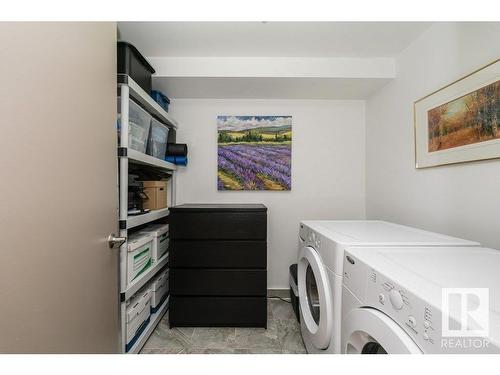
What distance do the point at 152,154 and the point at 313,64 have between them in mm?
1447

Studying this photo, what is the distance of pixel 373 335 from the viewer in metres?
0.61

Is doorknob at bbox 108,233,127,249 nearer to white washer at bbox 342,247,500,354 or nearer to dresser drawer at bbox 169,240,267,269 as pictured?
dresser drawer at bbox 169,240,267,269

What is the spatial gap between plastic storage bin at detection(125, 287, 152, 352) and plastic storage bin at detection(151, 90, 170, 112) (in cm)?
149

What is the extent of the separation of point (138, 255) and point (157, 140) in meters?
0.88

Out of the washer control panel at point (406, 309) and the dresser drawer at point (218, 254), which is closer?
the washer control panel at point (406, 309)

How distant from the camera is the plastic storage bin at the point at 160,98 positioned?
1.82 meters

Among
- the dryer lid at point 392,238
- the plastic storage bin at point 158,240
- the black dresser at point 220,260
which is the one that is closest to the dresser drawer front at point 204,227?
the black dresser at point 220,260

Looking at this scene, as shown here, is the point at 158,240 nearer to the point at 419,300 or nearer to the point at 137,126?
the point at 137,126

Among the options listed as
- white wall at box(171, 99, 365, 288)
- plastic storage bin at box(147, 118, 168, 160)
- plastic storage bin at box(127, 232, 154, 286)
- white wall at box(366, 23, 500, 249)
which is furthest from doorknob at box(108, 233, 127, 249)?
white wall at box(366, 23, 500, 249)

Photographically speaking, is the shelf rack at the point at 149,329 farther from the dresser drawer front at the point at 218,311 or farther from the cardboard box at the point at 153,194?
the cardboard box at the point at 153,194

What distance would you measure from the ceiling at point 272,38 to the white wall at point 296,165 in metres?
0.51

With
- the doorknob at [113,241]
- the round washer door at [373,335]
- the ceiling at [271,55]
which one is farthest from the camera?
the ceiling at [271,55]

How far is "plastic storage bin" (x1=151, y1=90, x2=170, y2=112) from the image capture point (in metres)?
1.82
